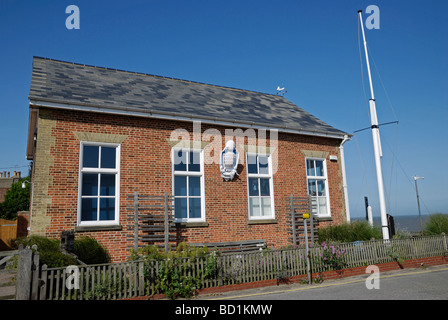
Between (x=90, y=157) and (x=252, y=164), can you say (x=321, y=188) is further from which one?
(x=90, y=157)

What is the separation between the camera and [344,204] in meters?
15.8

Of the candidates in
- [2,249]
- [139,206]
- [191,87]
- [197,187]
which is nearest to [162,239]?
[139,206]

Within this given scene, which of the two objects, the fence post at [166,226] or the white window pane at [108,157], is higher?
the white window pane at [108,157]

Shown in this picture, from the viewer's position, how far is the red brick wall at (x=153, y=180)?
1038 centimetres

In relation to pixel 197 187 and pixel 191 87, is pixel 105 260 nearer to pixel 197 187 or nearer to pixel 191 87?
pixel 197 187

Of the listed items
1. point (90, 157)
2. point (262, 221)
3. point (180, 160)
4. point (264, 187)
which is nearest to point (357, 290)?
point (262, 221)

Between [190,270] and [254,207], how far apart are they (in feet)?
17.8

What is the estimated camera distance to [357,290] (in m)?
8.61

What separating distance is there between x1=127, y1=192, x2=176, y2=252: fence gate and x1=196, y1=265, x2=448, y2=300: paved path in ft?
10.7

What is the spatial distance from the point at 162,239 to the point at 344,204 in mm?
8675

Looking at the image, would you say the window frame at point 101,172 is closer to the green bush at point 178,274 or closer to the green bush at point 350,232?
the green bush at point 178,274

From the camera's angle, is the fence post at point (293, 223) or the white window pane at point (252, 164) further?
the white window pane at point (252, 164)

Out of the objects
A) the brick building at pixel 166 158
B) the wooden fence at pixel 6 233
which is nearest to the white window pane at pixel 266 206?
the brick building at pixel 166 158

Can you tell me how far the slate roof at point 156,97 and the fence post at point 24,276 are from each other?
5.10 meters
